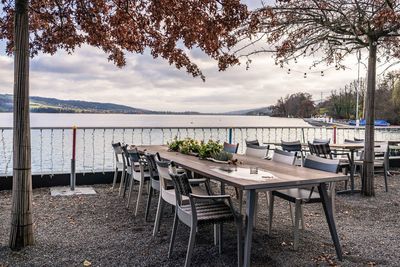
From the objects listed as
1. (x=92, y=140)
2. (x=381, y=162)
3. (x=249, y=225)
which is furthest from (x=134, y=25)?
(x=381, y=162)

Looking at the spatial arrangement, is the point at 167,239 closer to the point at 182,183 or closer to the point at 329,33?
the point at 182,183

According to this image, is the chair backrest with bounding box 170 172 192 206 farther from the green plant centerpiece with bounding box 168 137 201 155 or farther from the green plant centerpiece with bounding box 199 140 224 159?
the green plant centerpiece with bounding box 168 137 201 155

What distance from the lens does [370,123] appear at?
237 inches

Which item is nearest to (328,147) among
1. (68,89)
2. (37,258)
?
(37,258)

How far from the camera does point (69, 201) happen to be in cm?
559

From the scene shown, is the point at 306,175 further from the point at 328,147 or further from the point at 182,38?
the point at 328,147

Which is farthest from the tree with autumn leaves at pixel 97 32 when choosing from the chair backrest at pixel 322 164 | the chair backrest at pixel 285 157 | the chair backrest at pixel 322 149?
the chair backrest at pixel 322 149

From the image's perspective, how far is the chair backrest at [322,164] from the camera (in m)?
3.69

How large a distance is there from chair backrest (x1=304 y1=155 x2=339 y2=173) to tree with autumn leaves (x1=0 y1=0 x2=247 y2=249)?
1773mm

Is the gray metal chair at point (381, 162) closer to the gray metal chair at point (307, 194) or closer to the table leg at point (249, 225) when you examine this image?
the gray metal chair at point (307, 194)

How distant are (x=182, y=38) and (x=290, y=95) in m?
12.8

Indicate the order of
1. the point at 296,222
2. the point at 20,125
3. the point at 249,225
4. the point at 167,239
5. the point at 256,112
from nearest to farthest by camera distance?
the point at 249,225, the point at 20,125, the point at 296,222, the point at 167,239, the point at 256,112

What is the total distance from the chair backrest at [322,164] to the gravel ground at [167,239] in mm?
792

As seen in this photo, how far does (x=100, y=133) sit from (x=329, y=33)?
494 cm
